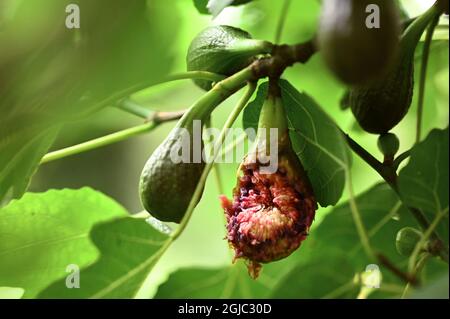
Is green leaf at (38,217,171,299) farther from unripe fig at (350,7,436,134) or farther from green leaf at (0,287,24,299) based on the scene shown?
green leaf at (0,287,24,299)

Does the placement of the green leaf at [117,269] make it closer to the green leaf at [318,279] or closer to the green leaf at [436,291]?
the green leaf at [318,279]

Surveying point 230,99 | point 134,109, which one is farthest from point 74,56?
point 230,99

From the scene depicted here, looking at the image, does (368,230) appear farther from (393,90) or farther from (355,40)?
(355,40)

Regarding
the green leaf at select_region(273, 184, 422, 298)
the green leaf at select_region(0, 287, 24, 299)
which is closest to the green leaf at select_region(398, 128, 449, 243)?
the green leaf at select_region(273, 184, 422, 298)

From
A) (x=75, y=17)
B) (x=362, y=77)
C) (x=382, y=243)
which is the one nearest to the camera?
(x=362, y=77)

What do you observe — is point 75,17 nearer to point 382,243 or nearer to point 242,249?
point 242,249
